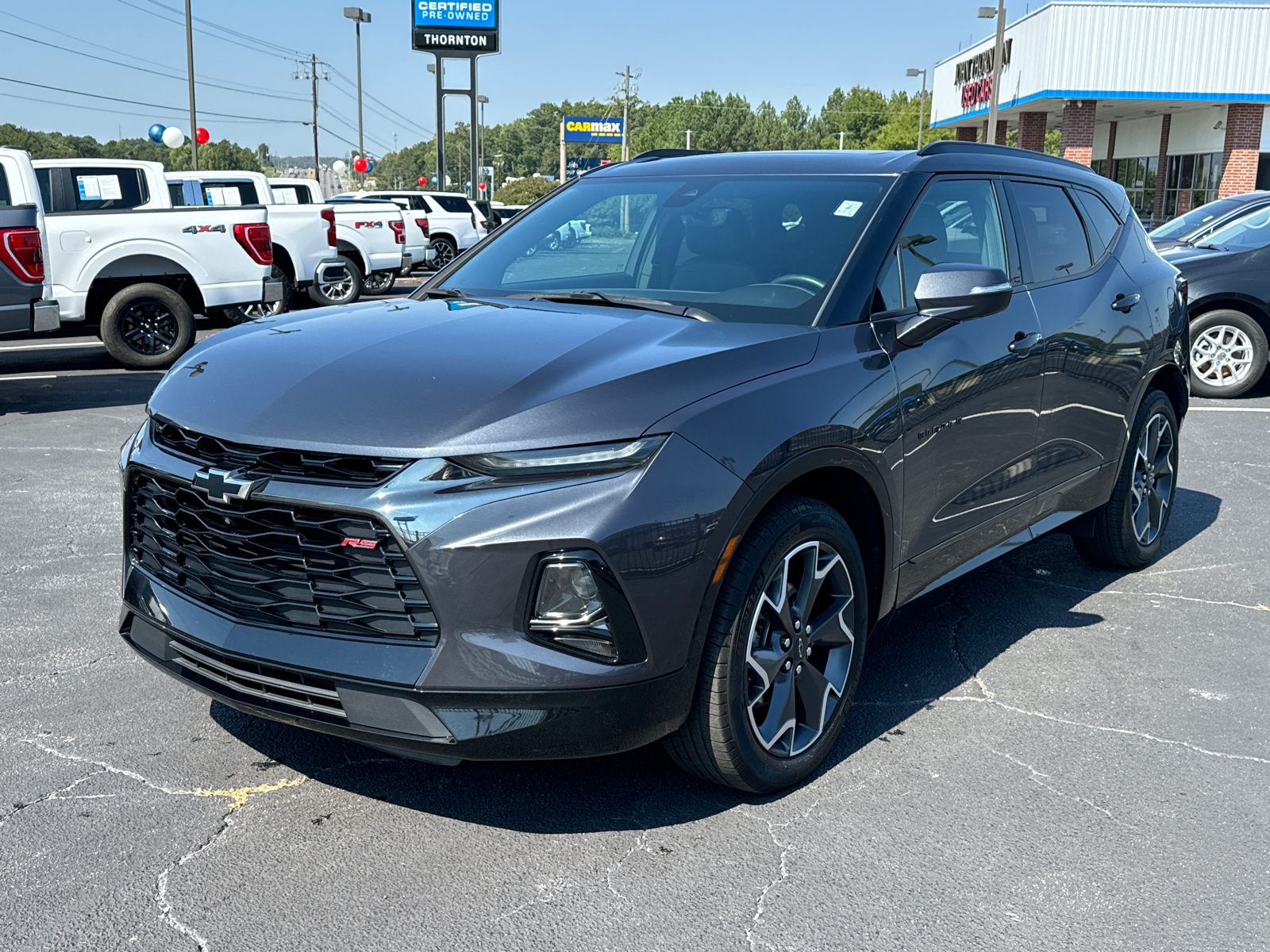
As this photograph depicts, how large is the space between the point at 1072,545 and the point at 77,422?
743 centimetres

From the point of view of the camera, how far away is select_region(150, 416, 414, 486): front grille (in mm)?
2756

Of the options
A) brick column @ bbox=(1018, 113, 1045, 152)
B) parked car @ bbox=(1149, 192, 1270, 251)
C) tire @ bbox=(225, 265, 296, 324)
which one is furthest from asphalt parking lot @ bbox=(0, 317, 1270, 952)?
brick column @ bbox=(1018, 113, 1045, 152)

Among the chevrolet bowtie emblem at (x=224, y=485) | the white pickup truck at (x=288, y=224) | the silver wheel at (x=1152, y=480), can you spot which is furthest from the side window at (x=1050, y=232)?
the white pickup truck at (x=288, y=224)

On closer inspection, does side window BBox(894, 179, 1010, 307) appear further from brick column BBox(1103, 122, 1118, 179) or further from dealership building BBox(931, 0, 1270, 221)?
brick column BBox(1103, 122, 1118, 179)

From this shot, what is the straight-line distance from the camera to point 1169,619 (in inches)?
197

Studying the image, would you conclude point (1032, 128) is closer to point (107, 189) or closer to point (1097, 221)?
point (107, 189)

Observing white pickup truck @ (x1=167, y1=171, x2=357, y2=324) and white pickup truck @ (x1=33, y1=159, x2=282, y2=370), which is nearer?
white pickup truck @ (x1=33, y1=159, x2=282, y2=370)

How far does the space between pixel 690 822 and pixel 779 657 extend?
51 cm

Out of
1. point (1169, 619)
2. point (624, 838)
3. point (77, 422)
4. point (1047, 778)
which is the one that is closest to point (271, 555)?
point (624, 838)

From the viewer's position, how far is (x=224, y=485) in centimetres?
288

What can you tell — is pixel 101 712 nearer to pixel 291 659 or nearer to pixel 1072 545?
pixel 291 659

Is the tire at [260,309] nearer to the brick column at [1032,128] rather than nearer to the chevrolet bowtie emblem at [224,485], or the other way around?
the chevrolet bowtie emblem at [224,485]

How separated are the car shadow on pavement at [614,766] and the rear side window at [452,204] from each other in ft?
77.4

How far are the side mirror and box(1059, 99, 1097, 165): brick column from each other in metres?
33.8
